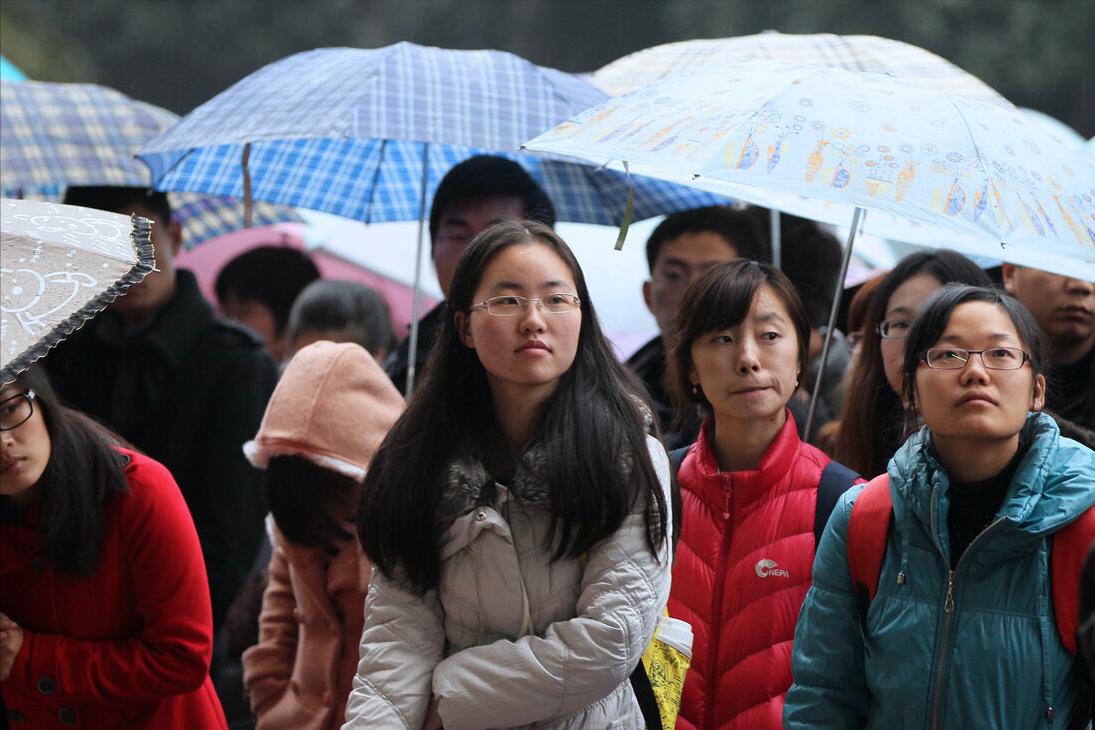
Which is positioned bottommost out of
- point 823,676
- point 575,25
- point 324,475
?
point 575,25

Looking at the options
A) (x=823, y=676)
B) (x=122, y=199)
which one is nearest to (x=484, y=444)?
(x=823, y=676)

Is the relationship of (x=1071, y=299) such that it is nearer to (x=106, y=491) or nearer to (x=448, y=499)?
(x=448, y=499)

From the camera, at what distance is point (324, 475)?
4535mm

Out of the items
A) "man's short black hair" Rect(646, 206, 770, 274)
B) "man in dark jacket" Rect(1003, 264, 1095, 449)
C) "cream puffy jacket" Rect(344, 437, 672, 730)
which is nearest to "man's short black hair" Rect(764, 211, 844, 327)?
"man's short black hair" Rect(646, 206, 770, 274)

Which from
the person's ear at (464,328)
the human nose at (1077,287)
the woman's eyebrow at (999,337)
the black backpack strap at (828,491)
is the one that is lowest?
the black backpack strap at (828,491)

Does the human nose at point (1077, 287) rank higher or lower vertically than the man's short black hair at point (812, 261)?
higher

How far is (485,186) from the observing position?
5246 millimetres

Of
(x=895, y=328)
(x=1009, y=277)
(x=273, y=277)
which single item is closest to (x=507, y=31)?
(x=273, y=277)

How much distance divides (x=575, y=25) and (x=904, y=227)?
537 inches

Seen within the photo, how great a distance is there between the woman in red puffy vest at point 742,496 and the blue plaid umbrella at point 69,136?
2745 mm

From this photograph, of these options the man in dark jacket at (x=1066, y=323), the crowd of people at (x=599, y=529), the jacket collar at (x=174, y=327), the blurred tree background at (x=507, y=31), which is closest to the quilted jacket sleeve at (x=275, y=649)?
the crowd of people at (x=599, y=529)

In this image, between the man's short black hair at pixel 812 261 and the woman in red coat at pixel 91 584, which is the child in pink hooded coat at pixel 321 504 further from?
the man's short black hair at pixel 812 261

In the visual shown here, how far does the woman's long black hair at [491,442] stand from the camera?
136 inches

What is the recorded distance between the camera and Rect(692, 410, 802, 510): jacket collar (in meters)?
4.04
